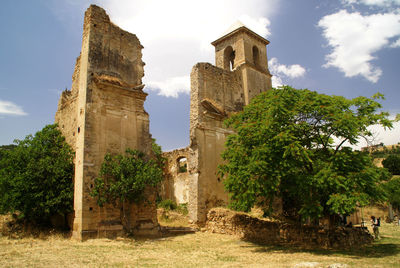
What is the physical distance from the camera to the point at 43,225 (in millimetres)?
12141

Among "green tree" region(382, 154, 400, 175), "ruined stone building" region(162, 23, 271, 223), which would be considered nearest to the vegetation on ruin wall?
"ruined stone building" region(162, 23, 271, 223)

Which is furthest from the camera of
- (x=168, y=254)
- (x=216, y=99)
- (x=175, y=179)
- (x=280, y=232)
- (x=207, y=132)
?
(x=175, y=179)

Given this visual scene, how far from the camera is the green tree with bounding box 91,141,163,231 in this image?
10.7 m

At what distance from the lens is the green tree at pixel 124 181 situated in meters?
10.7

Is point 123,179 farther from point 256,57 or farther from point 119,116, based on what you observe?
point 256,57

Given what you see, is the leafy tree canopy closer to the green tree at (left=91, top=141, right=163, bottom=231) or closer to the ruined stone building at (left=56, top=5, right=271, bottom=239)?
the green tree at (left=91, top=141, right=163, bottom=231)

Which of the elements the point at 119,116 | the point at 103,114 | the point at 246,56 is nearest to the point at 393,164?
the point at 246,56

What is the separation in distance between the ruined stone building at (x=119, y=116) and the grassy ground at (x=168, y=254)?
1563 mm

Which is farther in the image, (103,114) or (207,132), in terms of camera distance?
(207,132)

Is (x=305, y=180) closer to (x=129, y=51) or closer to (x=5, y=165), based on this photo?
(x=129, y=51)

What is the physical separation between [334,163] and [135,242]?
6851mm

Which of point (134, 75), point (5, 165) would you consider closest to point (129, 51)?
point (134, 75)

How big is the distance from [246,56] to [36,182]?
1261 centimetres

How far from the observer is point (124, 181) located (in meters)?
10.7
